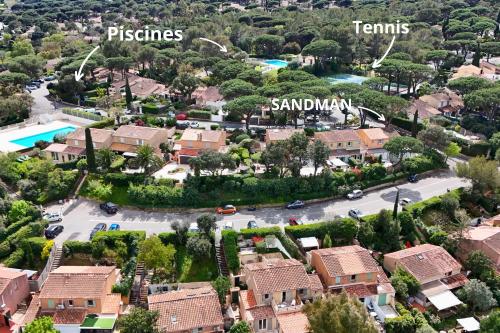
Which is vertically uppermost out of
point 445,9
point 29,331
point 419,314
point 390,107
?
point 445,9

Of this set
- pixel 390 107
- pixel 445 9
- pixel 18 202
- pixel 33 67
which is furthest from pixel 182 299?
pixel 445 9

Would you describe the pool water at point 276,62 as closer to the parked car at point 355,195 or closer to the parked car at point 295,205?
the parked car at point 355,195

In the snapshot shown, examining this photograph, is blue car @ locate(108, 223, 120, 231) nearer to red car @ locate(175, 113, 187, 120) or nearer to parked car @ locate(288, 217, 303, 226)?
parked car @ locate(288, 217, 303, 226)

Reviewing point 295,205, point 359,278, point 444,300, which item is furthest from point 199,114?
point 444,300

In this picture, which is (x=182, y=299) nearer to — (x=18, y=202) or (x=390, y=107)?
(x=18, y=202)

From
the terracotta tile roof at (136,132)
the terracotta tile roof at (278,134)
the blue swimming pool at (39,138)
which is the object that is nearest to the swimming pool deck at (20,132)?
the blue swimming pool at (39,138)

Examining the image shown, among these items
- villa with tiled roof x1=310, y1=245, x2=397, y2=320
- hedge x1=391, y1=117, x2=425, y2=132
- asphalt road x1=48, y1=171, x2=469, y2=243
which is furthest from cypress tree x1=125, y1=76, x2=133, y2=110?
villa with tiled roof x1=310, y1=245, x2=397, y2=320
